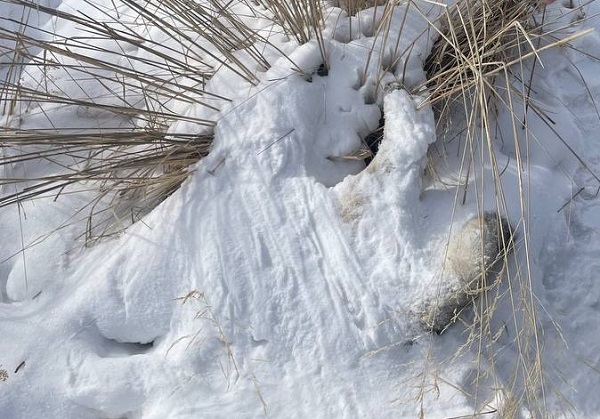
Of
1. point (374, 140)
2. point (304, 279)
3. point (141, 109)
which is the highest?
point (141, 109)

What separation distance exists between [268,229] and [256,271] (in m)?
0.11

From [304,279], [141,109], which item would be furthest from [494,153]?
[141,109]

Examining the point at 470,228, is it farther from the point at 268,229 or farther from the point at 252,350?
the point at 252,350

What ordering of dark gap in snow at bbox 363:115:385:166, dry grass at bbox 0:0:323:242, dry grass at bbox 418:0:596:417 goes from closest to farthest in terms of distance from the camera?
dry grass at bbox 418:0:596:417, dry grass at bbox 0:0:323:242, dark gap in snow at bbox 363:115:385:166

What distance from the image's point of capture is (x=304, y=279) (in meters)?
1.60

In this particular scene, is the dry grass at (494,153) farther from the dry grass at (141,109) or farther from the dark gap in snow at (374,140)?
the dry grass at (141,109)

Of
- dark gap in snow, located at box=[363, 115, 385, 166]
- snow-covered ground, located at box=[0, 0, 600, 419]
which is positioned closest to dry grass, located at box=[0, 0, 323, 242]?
snow-covered ground, located at box=[0, 0, 600, 419]

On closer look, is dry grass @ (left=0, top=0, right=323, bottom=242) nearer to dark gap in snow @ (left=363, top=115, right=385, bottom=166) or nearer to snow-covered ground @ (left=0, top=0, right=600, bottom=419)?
snow-covered ground @ (left=0, top=0, right=600, bottom=419)

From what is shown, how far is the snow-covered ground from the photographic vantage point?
1543 mm

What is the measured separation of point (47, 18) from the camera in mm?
2379

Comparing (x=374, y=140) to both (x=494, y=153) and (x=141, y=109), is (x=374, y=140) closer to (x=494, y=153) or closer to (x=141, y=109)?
(x=494, y=153)

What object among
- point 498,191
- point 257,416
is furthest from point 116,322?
point 498,191

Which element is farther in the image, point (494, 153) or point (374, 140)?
point (374, 140)

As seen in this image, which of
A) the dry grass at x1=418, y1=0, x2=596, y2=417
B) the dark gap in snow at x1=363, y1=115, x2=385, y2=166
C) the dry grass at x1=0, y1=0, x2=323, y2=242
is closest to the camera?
the dry grass at x1=418, y1=0, x2=596, y2=417
